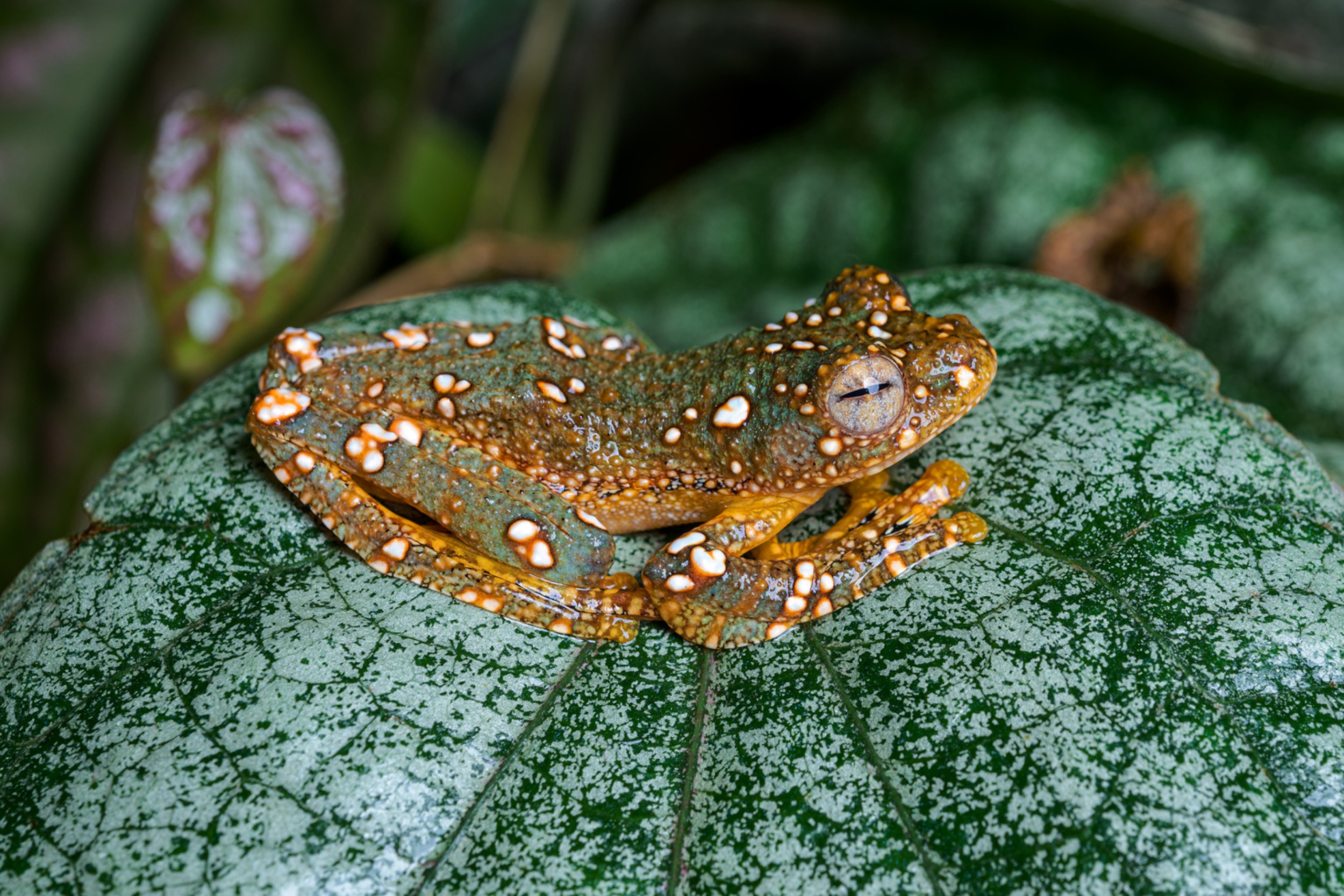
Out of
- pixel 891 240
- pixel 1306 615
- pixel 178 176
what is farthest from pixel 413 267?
pixel 1306 615

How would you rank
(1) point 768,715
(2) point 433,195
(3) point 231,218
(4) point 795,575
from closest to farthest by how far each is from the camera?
(1) point 768,715 → (4) point 795,575 → (3) point 231,218 → (2) point 433,195

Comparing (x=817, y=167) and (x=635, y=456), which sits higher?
(x=817, y=167)

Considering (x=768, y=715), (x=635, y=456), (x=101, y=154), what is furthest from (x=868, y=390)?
(x=101, y=154)

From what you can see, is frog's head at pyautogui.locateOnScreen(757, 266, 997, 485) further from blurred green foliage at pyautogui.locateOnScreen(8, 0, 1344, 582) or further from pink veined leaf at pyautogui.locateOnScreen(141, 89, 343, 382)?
pink veined leaf at pyautogui.locateOnScreen(141, 89, 343, 382)

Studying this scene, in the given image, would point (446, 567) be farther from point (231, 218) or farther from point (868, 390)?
point (231, 218)

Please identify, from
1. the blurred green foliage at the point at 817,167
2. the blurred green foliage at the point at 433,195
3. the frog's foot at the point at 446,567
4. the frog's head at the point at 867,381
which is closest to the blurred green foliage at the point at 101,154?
the blurred green foliage at the point at 817,167

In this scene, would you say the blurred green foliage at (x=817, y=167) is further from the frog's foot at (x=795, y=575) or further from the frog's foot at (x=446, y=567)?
the frog's foot at (x=446, y=567)

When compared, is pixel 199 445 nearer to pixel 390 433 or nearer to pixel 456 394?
pixel 390 433
